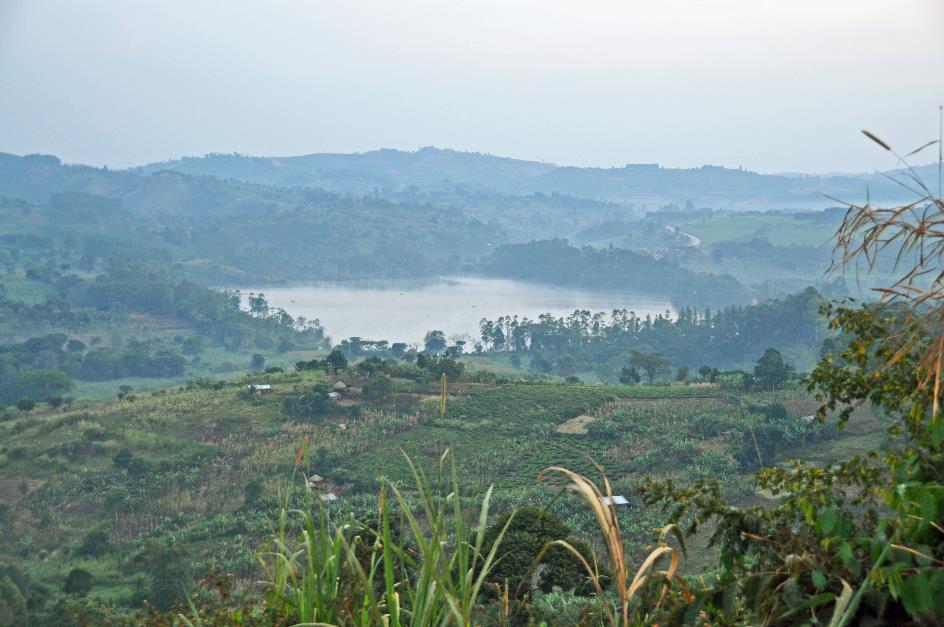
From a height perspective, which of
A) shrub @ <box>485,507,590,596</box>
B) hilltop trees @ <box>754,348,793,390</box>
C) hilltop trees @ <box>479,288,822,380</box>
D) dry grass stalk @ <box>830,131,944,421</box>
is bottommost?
hilltop trees @ <box>479,288,822,380</box>

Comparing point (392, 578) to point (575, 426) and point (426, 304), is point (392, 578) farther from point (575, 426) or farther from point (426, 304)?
point (426, 304)

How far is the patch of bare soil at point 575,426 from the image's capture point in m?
A: 23.7

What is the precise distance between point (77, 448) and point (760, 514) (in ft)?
77.6

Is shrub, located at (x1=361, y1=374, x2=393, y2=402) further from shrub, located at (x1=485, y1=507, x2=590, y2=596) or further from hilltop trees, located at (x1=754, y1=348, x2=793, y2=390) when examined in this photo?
shrub, located at (x1=485, y1=507, x2=590, y2=596)

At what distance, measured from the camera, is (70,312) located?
64.8 meters

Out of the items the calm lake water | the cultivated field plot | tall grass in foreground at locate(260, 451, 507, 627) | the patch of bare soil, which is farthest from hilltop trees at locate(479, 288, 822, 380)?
tall grass in foreground at locate(260, 451, 507, 627)

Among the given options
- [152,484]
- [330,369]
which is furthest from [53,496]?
[330,369]

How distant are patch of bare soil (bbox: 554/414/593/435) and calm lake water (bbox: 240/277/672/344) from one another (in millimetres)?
44304

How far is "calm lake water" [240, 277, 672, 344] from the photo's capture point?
78.9m

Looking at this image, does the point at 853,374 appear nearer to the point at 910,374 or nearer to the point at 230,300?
the point at 910,374

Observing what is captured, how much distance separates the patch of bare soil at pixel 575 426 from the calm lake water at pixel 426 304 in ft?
145

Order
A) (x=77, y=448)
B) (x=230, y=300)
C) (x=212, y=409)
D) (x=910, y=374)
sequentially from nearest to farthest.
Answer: (x=910, y=374) → (x=77, y=448) → (x=212, y=409) → (x=230, y=300)

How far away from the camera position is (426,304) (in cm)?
9644

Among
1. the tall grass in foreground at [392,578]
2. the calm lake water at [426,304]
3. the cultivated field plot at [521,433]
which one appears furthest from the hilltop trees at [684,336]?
the tall grass in foreground at [392,578]
